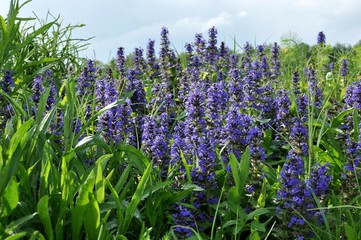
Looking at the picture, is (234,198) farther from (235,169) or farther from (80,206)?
(80,206)

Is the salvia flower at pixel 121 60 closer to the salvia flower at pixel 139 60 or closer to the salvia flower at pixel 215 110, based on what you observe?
the salvia flower at pixel 139 60

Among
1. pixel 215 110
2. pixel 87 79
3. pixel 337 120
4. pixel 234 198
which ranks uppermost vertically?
pixel 87 79

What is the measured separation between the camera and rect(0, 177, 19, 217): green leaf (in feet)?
10.0

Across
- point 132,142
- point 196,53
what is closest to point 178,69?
point 196,53

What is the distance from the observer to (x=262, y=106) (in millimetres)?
5637

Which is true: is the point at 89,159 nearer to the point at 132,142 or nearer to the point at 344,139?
the point at 132,142

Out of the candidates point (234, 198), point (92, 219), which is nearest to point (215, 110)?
point (234, 198)

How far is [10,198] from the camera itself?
311cm

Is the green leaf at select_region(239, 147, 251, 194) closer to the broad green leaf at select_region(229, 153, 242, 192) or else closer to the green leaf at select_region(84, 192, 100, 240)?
the broad green leaf at select_region(229, 153, 242, 192)

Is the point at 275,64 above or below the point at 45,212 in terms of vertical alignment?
above

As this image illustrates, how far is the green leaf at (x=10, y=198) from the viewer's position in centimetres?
305

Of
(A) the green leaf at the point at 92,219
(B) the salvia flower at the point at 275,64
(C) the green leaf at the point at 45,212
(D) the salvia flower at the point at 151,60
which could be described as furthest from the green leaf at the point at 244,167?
(B) the salvia flower at the point at 275,64

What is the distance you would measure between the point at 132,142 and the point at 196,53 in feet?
10.1

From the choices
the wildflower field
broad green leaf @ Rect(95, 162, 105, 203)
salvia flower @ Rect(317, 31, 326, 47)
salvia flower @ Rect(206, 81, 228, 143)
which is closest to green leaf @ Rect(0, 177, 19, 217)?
the wildflower field
